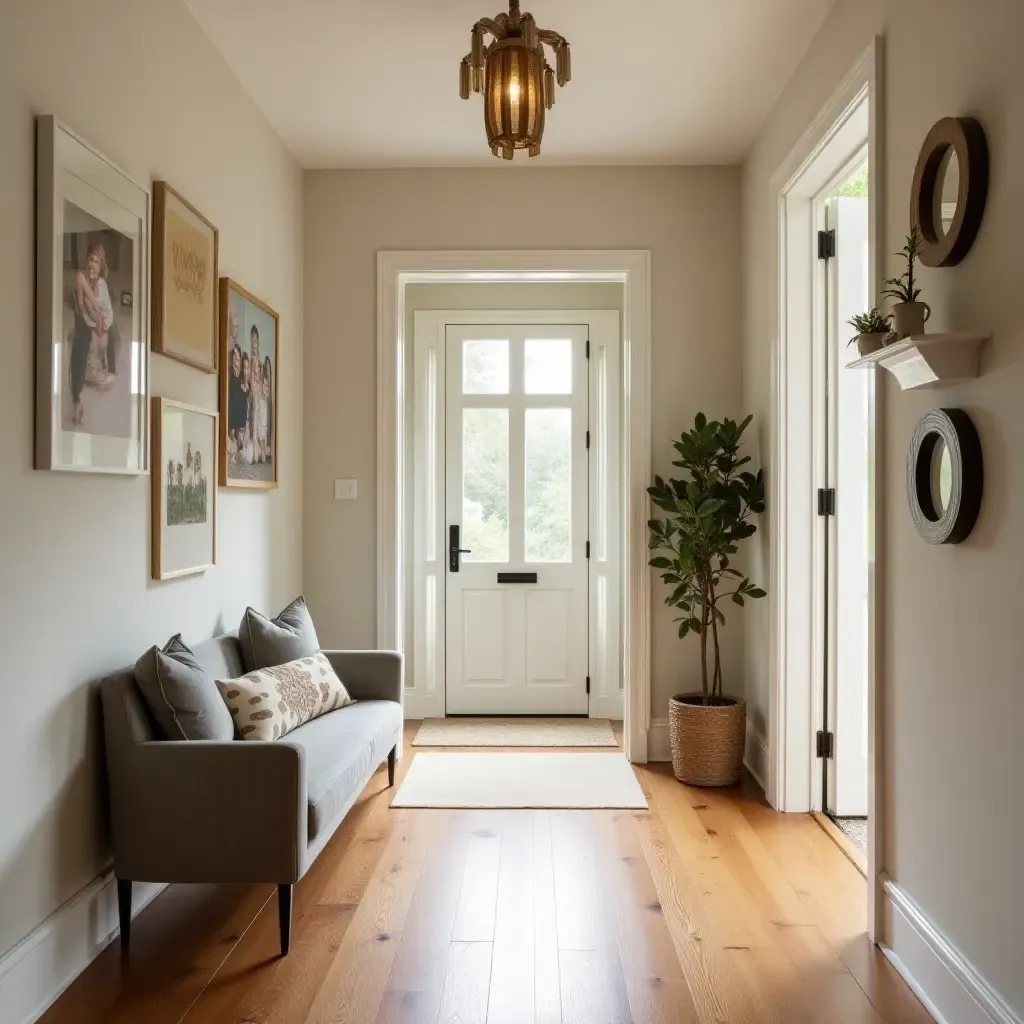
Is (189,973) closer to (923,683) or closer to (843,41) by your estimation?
(923,683)

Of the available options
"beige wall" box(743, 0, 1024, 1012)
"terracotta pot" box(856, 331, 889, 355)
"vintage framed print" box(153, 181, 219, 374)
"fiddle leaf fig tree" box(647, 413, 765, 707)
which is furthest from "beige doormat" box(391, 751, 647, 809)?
"terracotta pot" box(856, 331, 889, 355)

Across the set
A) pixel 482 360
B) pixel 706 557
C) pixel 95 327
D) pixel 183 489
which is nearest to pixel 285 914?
pixel 183 489

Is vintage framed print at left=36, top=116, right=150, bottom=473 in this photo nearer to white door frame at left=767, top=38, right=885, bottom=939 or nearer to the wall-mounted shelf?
the wall-mounted shelf

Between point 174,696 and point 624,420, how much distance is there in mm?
2543

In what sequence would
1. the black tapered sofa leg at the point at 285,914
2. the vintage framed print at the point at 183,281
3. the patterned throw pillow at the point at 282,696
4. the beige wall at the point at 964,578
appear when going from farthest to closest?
the patterned throw pillow at the point at 282,696 < the vintage framed print at the point at 183,281 < the black tapered sofa leg at the point at 285,914 < the beige wall at the point at 964,578

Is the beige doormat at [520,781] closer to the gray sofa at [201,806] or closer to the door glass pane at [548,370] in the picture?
the gray sofa at [201,806]

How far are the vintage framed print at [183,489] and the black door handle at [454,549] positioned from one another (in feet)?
Result: 7.36

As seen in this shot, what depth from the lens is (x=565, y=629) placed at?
17.9 ft

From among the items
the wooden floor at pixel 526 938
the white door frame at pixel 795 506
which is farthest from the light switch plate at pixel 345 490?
the white door frame at pixel 795 506

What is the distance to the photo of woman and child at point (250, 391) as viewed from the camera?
11.3 ft

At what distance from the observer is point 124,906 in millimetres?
2531

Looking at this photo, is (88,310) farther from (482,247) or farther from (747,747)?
(747,747)

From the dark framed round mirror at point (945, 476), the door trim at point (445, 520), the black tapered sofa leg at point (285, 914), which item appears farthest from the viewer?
the door trim at point (445, 520)

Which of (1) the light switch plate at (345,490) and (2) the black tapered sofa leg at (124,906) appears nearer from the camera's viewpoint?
(2) the black tapered sofa leg at (124,906)
